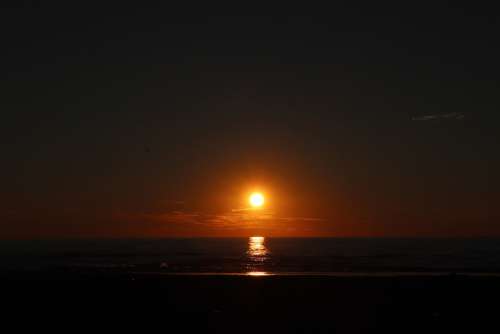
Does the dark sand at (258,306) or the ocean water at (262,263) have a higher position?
the ocean water at (262,263)

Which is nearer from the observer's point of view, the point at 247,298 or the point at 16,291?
the point at 247,298

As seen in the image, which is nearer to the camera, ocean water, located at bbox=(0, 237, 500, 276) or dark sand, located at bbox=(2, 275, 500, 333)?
dark sand, located at bbox=(2, 275, 500, 333)

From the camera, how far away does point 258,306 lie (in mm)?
24438

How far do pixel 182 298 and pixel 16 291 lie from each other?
32.2ft

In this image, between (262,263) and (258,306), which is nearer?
(258,306)

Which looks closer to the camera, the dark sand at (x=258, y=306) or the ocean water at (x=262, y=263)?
the dark sand at (x=258, y=306)

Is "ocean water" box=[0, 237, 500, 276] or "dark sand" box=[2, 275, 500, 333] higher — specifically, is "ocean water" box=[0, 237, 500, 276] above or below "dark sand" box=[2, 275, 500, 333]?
above

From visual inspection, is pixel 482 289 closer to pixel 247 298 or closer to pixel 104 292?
pixel 247 298

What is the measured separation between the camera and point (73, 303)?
85.9 feet

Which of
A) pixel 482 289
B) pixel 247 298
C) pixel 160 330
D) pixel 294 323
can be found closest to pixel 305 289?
pixel 247 298

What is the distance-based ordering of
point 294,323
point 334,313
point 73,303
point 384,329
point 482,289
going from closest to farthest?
point 384,329 → point 294,323 → point 334,313 → point 73,303 → point 482,289

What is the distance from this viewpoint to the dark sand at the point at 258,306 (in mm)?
19562

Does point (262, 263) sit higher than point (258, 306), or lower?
higher

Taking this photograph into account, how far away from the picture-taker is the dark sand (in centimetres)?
1956
